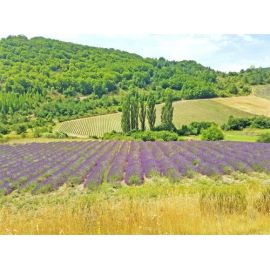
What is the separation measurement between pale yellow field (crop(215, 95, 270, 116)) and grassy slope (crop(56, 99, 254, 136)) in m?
0.09

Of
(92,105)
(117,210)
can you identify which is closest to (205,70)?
(92,105)

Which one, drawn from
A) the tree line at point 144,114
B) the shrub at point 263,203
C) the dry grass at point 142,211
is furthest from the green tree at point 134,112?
the shrub at point 263,203

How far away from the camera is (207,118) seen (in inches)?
315

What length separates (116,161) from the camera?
8195 mm

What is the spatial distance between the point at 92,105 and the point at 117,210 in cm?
368

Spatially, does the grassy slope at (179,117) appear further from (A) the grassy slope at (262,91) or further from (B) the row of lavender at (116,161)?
(A) the grassy slope at (262,91)

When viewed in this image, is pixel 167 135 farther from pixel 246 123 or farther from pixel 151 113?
pixel 246 123

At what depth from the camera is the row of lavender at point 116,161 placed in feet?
22.9

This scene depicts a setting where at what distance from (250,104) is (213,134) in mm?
900

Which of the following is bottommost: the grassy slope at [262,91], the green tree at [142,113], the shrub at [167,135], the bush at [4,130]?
the shrub at [167,135]

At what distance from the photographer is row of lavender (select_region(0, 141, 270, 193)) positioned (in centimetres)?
698

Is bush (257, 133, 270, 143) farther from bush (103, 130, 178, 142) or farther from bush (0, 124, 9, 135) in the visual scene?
bush (0, 124, 9, 135)

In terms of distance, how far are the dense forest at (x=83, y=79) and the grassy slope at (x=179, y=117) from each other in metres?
0.17
